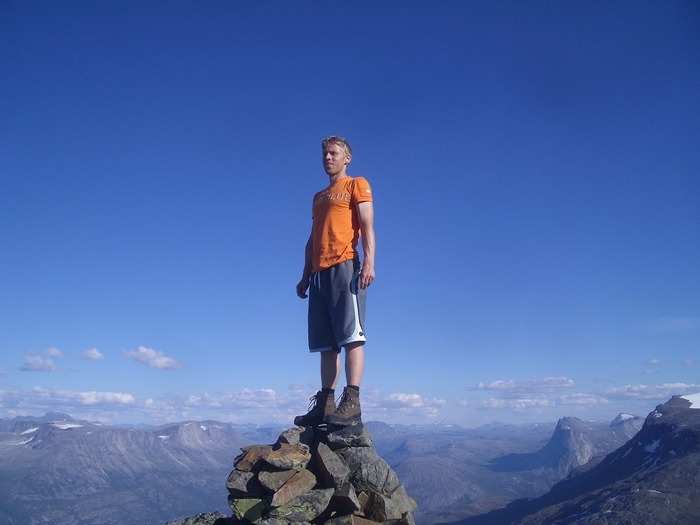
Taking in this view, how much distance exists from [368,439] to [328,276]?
3696mm

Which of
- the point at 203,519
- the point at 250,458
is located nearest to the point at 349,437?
the point at 250,458

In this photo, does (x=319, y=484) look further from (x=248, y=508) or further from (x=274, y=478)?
(x=248, y=508)

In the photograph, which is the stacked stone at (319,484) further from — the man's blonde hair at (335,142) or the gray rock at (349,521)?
the man's blonde hair at (335,142)

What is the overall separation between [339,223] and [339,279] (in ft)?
4.24

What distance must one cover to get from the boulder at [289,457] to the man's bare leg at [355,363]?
1749 mm

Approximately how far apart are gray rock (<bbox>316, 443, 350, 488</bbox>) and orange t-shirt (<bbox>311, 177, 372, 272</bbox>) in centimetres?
400

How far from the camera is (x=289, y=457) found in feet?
35.6

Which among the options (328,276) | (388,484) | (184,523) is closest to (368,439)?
(388,484)

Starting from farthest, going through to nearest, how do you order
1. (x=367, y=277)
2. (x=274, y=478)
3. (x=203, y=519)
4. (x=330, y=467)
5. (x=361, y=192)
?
(x=203, y=519) < (x=361, y=192) < (x=367, y=277) < (x=330, y=467) < (x=274, y=478)

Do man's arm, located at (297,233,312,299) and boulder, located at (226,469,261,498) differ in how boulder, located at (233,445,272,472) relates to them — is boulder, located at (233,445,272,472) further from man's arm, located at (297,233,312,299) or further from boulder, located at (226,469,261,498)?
man's arm, located at (297,233,312,299)

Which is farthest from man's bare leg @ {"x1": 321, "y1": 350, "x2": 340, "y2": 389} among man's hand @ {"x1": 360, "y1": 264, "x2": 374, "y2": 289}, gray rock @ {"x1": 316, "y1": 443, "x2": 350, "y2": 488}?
man's hand @ {"x1": 360, "y1": 264, "x2": 374, "y2": 289}

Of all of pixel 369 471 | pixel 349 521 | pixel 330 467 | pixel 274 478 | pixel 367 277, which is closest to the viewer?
pixel 349 521

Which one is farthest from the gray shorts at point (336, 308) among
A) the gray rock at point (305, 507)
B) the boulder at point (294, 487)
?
the gray rock at point (305, 507)

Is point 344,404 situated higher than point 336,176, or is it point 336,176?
point 336,176
